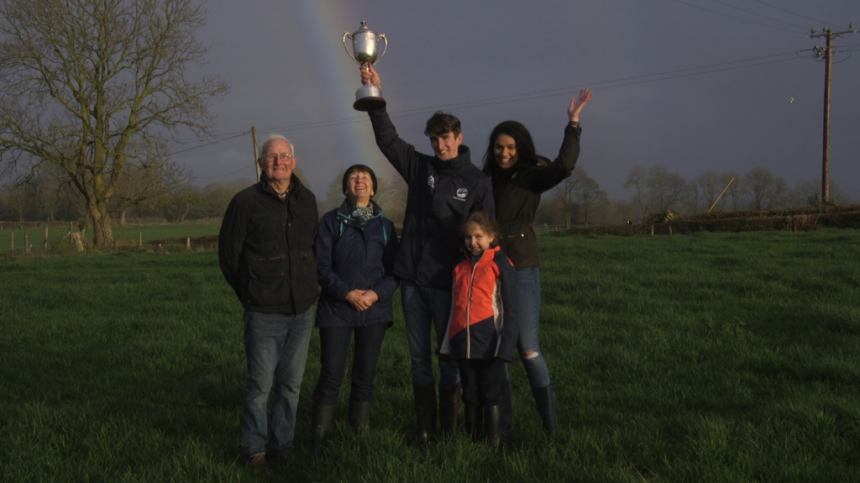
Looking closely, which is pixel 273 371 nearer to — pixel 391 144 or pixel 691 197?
pixel 391 144

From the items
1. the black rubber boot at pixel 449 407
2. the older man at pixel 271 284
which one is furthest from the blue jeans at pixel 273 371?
the black rubber boot at pixel 449 407

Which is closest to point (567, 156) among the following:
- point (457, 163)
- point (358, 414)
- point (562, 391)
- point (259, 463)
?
point (457, 163)

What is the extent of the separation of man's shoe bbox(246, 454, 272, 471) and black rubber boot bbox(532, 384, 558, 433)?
1655 mm

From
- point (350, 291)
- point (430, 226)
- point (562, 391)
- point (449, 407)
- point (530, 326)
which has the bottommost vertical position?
point (562, 391)

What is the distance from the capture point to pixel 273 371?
3.52 metres

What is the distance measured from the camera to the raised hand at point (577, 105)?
357 cm

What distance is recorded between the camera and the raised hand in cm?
357

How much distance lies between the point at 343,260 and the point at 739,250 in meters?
13.2

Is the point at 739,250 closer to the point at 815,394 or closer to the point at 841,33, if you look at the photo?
the point at 815,394

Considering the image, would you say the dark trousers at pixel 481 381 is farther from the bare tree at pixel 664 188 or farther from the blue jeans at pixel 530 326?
the bare tree at pixel 664 188

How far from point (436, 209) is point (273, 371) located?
4.43 ft

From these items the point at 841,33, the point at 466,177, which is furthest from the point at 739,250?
the point at 841,33

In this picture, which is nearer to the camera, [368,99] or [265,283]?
[265,283]

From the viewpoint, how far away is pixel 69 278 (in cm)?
1468
